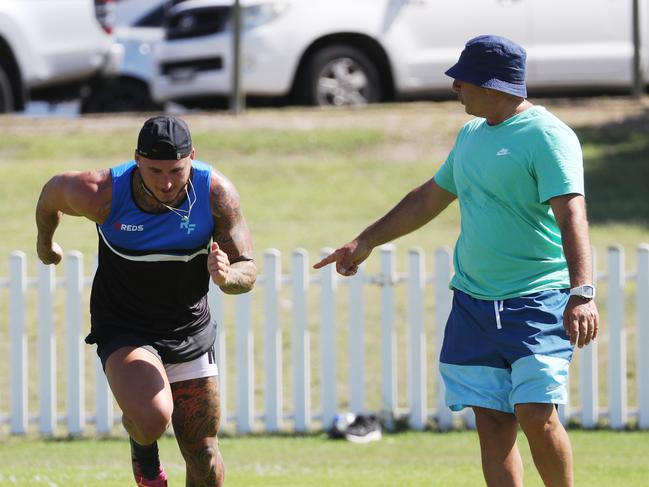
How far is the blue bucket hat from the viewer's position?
494 centimetres

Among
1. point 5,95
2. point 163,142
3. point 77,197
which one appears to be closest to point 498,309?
point 163,142

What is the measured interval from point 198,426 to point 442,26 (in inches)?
354

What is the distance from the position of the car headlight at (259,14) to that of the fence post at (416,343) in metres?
6.23

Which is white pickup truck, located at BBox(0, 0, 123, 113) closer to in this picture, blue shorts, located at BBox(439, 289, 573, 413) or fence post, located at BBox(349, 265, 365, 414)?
fence post, located at BBox(349, 265, 365, 414)

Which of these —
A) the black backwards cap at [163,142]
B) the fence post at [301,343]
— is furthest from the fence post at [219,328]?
the black backwards cap at [163,142]

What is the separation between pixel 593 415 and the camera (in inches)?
328

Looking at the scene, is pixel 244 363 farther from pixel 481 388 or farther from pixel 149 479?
pixel 481 388

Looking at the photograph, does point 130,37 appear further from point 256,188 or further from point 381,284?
point 381,284

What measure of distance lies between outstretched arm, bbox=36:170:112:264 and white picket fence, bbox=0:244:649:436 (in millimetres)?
2685

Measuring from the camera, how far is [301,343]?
830cm

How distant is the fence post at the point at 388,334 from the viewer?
325 inches

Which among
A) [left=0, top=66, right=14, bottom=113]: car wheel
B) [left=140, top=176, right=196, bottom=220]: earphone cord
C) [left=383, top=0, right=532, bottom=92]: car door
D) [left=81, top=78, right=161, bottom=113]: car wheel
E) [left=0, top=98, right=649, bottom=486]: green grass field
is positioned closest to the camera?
[left=140, top=176, right=196, bottom=220]: earphone cord

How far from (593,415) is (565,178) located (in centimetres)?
388

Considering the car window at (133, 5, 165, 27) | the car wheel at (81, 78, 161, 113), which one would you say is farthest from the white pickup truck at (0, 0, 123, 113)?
the car window at (133, 5, 165, 27)
